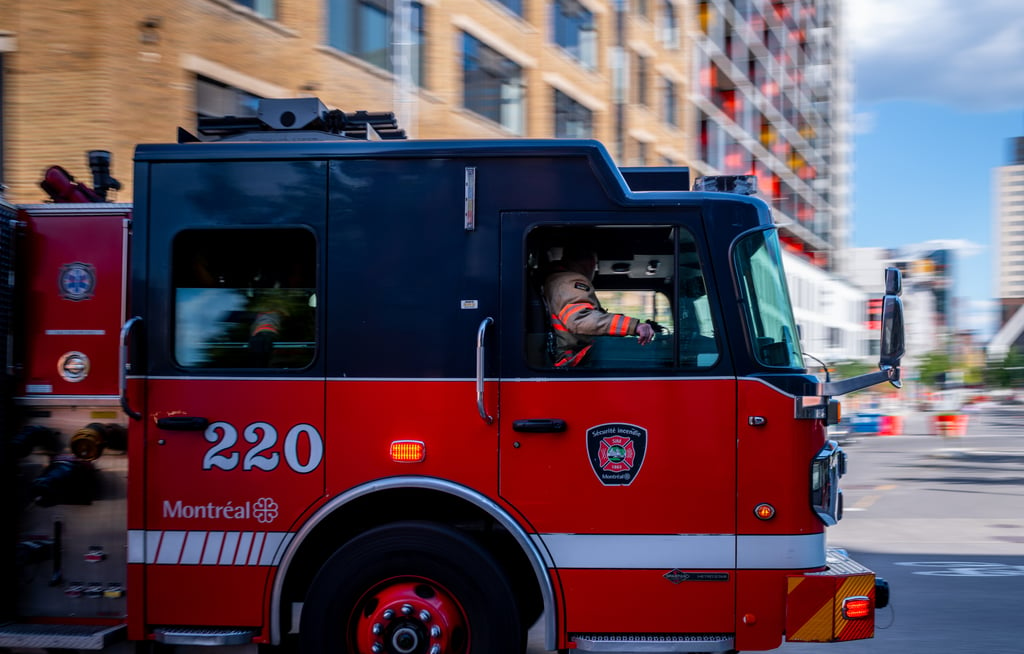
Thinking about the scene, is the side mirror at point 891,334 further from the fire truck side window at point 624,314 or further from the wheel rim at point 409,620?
the wheel rim at point 409,620

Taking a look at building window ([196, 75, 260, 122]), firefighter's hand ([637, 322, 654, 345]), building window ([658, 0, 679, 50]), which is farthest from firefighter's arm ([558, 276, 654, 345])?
building window ([658, 0, 679, 50])

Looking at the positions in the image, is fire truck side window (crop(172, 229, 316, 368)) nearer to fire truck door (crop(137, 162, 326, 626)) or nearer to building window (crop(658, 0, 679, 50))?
fire truck door (crop(137, 162, 326, 626))

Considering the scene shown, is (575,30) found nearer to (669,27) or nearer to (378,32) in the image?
(378,32)

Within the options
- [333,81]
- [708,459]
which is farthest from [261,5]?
[708,459]

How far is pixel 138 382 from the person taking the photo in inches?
175

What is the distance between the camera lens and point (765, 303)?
441 cm

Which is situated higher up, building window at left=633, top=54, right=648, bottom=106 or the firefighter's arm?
building window at left=633, top=54, right=648, bottom=106

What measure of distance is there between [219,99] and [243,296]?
35.8 ft

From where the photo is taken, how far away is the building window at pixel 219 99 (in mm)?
13953

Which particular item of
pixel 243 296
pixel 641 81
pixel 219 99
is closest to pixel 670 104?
pixel 641 81

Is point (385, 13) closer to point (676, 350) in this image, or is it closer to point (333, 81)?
point (333, 81)

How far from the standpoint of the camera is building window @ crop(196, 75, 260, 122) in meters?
14.0

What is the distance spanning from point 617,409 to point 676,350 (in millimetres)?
405

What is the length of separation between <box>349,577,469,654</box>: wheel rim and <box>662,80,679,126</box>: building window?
3260 cm
